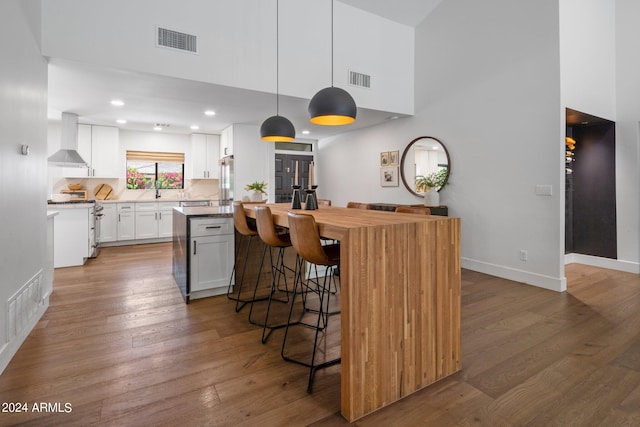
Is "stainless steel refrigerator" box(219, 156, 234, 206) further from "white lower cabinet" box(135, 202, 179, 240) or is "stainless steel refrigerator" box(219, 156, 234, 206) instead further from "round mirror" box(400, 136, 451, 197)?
"round mirror" box(400, 136, 451, 197)

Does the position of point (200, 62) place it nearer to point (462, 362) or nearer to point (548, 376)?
point (462, 362)

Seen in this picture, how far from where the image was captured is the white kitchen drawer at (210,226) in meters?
3.25

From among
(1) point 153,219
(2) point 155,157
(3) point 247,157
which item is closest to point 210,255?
(3) point 247,157

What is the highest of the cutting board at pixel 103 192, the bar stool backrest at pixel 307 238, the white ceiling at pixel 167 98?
the white ceiling at pixel 167 98

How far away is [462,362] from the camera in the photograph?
2.13 meters

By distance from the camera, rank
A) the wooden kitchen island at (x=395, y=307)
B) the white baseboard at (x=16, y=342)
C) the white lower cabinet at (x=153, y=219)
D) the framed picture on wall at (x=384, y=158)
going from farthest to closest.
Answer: the white lower cabinet at (x=153, y=219) < the framed picture on wall at (x=384, y=158) < the white baseboard at (x=16, y=342) < the wooden kitchen island at (x=395, y=307)

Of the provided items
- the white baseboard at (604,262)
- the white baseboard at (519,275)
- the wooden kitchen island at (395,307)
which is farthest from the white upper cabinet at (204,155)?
the white baseboard at (604,262)

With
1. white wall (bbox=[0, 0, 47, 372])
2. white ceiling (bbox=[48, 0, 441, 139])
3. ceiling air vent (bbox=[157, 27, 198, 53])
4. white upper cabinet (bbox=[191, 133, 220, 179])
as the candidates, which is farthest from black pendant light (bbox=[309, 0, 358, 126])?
white upper cabinet (bbox=[191, 133, 220, 179])

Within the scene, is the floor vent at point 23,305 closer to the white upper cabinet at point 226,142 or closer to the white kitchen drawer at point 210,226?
the white kitchen drawer at point 210,226

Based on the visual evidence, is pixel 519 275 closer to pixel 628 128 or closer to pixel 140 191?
pixel 628 128

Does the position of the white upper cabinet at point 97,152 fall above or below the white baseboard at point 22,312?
above

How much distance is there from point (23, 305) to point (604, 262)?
6743mm

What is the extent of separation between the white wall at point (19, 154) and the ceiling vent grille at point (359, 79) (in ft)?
11.6

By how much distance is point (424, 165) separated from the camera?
17.5 ft
